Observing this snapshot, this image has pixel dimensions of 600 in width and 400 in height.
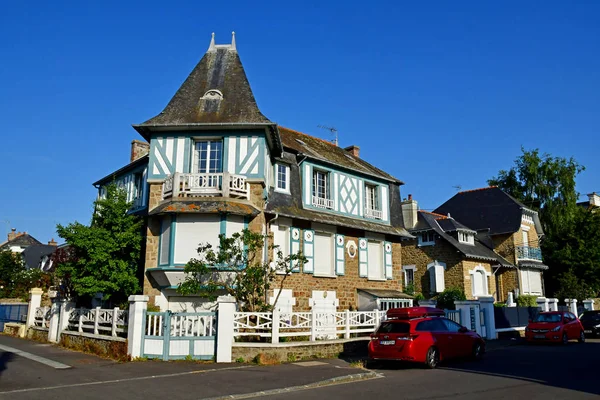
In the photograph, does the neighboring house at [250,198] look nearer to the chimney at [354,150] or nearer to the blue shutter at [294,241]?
the blue shutter at [294,241]

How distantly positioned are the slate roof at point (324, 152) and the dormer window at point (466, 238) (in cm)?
826

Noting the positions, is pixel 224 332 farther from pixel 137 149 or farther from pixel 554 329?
pixel 137 149

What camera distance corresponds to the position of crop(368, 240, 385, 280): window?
72.1 feet

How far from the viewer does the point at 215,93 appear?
18.8m

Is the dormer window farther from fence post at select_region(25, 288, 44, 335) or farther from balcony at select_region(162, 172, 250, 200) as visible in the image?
fence post at select_region(25, 288, 44, 335)

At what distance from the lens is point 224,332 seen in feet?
43.1

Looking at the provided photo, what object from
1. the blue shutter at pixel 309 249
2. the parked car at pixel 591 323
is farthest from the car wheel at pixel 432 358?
the parked car at pixel 591 323

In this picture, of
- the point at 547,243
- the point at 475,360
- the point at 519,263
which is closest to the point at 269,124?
the point at 475,360

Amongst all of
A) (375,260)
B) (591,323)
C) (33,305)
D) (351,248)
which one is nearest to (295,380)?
(351,248)

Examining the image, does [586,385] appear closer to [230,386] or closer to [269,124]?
[230,386]

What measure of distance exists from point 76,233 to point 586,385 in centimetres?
1509

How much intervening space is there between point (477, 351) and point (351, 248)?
25.4 ft

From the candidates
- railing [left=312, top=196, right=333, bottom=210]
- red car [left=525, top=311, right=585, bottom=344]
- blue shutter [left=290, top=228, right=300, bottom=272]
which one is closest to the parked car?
red car [left=525, top=311, right=585, bottom=344]

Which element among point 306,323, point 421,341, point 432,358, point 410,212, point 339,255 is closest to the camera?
point 421,341
